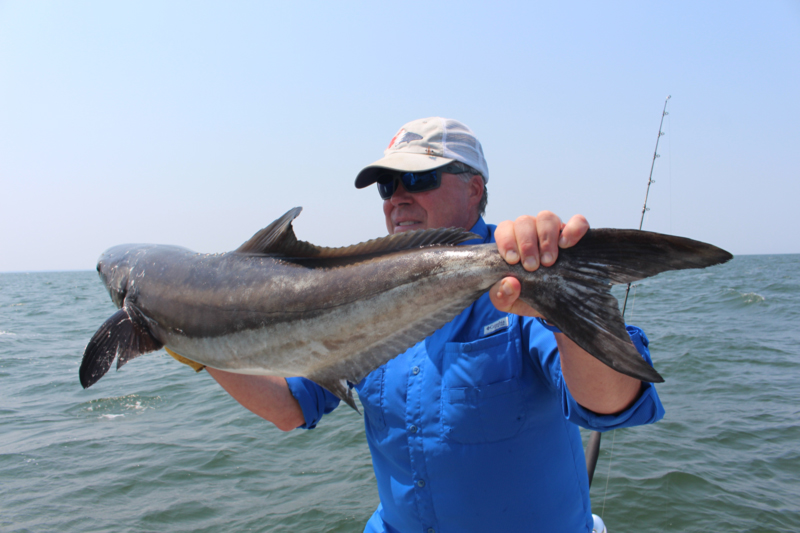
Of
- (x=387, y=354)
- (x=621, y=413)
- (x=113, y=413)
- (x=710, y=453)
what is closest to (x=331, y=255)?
(x=387, y=354)

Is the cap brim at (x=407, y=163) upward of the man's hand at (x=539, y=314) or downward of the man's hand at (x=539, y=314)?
upward

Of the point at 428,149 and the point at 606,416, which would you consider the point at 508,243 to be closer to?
the point at 606,416

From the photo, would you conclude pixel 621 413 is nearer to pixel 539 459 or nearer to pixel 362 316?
pixel 539 459

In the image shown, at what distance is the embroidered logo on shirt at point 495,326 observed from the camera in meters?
2.21

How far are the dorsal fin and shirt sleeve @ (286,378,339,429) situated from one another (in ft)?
3.62

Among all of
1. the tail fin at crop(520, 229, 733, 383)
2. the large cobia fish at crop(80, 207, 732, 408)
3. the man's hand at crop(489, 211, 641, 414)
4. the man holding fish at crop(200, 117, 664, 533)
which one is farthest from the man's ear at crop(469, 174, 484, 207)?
the tail fin at crop(520, 229, 733, 383)

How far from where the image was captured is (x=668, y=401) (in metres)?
8.39

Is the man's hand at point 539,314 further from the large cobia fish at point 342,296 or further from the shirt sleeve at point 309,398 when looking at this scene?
the shirt sleeve at point 309,398

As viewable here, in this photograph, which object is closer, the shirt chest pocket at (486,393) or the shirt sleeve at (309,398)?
the shirt chest pocket at (486,393)

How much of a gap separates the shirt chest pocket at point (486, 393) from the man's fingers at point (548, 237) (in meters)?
0.69

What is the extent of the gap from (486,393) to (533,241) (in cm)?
86

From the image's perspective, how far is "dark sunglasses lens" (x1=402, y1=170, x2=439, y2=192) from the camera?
2.68 meters

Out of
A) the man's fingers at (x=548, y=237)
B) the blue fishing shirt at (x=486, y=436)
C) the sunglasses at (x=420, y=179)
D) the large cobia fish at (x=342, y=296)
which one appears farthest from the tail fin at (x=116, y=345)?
the man's fingers at (x=548, y=237)

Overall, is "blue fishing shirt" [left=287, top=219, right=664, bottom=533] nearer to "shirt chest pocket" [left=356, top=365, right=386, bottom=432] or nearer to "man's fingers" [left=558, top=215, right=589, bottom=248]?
"shirt chest pocket" [left=356, top=365, right=386, bottom=432]
